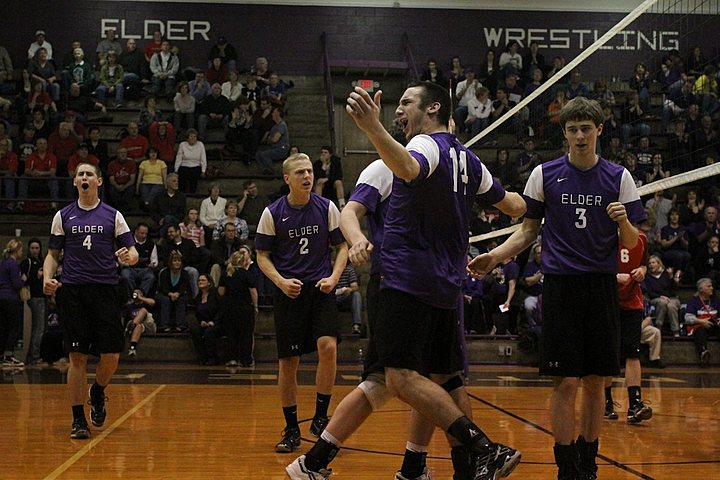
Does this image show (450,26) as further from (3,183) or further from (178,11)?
(3,183)

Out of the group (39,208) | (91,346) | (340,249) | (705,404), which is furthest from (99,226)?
(39,208)

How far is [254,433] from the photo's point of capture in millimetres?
7281

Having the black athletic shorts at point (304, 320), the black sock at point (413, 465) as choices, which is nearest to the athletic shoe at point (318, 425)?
the black athletic shorts at point (304, 320)

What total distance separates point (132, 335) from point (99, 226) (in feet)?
23.6

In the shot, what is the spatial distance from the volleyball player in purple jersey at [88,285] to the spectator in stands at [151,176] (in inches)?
421

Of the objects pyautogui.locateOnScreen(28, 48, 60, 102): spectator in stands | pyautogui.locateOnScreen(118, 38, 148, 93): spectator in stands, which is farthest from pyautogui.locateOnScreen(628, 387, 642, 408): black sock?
pyautogui.locateOnScreen(118, 38, 148, 93): spectator in stands

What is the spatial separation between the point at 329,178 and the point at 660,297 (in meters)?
6.77

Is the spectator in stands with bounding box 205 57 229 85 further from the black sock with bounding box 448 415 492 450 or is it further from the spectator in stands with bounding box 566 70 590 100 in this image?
the black sock with bounding box 448 415 492 450

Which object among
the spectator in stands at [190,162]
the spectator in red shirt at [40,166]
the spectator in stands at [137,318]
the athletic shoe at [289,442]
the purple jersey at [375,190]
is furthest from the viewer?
the spectator in stands at [190,162]

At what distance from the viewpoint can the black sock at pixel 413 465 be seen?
15.7 feet

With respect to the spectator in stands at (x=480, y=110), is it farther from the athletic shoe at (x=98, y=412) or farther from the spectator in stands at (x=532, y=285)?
the athletic shoe at (x=98, y=412)

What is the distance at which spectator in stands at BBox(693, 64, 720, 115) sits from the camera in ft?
59.0

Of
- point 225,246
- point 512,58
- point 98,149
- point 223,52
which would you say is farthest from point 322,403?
point 512,58

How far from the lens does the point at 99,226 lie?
7555 millimetres
